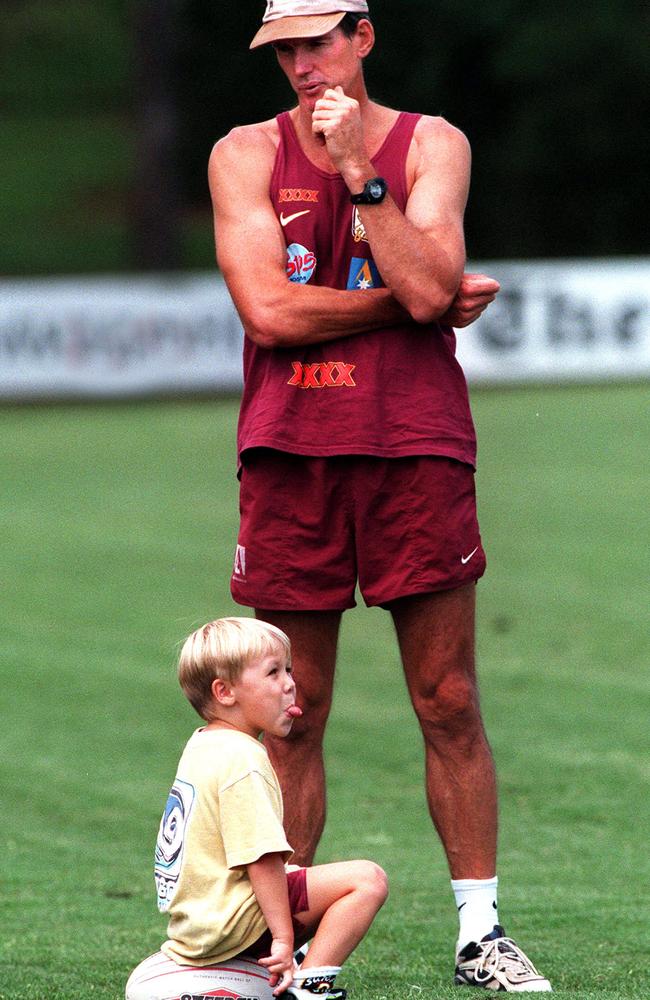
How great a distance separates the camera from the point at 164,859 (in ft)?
12.1

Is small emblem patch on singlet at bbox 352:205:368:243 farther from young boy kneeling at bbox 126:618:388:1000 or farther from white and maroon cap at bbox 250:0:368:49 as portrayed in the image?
young boy kneeling at bbox 126:618:388:1000

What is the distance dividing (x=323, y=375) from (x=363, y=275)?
0.26 meters

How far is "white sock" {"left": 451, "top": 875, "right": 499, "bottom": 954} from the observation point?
433 centimetres

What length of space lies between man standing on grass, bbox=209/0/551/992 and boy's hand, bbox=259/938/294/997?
0.78 meters

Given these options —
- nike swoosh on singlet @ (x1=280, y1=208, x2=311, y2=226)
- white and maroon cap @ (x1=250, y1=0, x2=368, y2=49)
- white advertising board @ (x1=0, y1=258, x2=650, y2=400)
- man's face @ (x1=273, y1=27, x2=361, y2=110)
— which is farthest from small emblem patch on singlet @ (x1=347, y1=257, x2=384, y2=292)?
white advertising board @ (x1=0, y1=258, x2=650, y2=400)

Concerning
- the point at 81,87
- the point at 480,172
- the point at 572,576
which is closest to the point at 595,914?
the point at 572,576

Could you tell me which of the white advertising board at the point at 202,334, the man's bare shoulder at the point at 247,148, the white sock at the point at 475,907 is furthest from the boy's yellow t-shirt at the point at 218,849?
the white advertising board at the point at 202,334

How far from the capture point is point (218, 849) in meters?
3.63

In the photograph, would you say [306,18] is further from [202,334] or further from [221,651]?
[202,334]

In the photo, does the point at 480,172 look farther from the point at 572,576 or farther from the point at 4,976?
the point at 4,976

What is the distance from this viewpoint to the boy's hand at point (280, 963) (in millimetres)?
3549

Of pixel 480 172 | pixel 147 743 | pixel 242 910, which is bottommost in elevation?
pixel 147 743

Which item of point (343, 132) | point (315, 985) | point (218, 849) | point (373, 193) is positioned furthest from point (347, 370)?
point (315, 985)

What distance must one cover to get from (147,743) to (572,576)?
4030 millimetres
